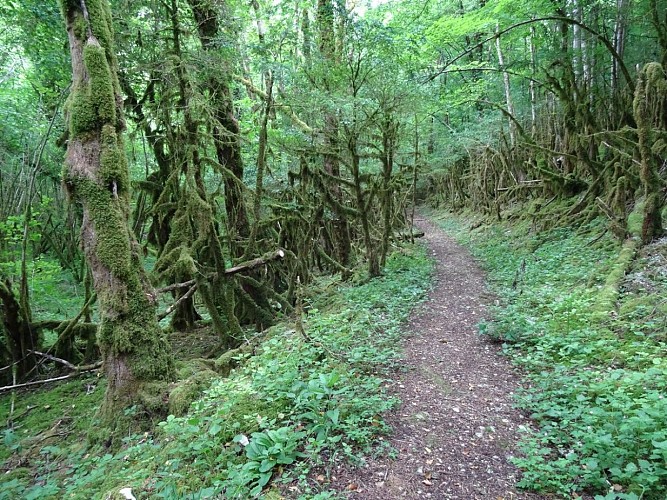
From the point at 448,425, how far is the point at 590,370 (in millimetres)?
1832

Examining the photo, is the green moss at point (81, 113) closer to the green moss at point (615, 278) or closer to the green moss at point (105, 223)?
the green moss at point (105, 223)

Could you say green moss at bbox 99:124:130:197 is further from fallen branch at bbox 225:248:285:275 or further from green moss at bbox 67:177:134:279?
fallen branch at bbox 225:248:285:275

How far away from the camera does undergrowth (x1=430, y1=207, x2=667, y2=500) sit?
106 inches

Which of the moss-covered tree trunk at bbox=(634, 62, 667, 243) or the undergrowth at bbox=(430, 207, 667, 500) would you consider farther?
the moss-covered tree trunk at bbox=(634, 62, 667, 243)

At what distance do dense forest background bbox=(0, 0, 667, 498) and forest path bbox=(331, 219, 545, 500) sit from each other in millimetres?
1530

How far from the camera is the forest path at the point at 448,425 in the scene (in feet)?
9.20

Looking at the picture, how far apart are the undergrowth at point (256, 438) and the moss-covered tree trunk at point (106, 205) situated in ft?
1.93

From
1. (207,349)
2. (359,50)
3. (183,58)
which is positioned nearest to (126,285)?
(207,349)

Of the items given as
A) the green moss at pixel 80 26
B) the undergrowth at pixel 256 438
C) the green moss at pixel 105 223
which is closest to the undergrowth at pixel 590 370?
the undergrowth at pixel 256 438

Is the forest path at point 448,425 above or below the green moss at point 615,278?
below

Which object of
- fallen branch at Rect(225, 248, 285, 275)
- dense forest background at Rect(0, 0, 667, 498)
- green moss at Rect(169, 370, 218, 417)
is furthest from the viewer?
fallen branch at Rect(225, 248, 285, 275)

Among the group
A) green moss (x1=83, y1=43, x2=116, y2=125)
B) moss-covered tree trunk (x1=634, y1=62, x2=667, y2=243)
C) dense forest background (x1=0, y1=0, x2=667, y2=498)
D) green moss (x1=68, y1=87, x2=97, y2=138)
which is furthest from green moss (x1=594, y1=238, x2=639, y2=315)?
green moss (x1=68, y1=87, x2=97, y2=138)

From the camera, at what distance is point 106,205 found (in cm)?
430

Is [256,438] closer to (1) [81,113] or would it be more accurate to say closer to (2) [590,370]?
(2) [590,370]
